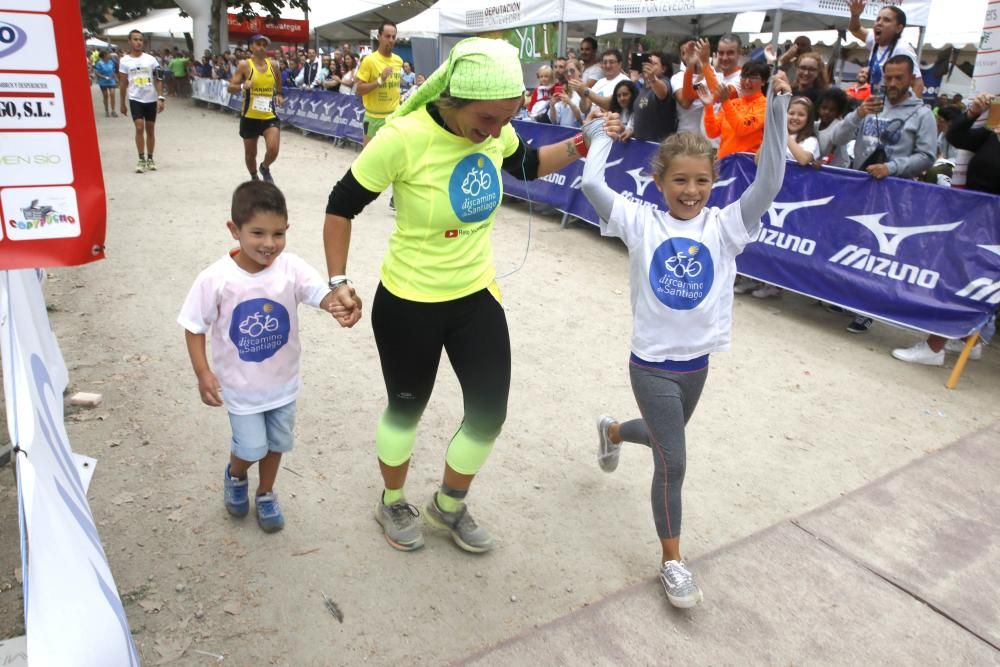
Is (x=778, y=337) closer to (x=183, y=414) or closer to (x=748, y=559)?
(x=748, y=559)

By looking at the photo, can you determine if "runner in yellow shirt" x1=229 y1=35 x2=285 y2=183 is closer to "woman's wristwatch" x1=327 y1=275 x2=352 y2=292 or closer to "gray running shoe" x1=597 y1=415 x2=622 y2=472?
"gray running shoe" x1=597 y1=415 x2=622 y2=472

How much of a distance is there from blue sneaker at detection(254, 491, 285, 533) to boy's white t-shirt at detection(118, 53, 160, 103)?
9.28m

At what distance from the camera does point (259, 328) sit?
2676mm

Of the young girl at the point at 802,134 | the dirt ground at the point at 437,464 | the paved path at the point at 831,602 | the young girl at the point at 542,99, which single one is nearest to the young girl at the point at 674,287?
the paved path at the point at 831,602

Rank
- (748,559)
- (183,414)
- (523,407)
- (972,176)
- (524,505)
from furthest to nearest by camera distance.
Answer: (972,176)
(523,407)
(183,414)
(524,505)
(748,559)

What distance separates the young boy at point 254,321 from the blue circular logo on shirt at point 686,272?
1.25 m

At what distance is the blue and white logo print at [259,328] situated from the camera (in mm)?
2639

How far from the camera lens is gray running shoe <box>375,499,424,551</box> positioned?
2930 mm

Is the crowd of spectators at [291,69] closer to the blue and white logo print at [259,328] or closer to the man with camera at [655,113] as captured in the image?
the man with camera at [655,113]

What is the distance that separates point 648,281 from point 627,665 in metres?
1.35

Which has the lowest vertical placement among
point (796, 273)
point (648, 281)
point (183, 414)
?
point (183, 414)

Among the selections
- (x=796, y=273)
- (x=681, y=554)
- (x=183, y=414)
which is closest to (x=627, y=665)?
(x=681, y=554)

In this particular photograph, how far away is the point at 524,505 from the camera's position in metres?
3.30

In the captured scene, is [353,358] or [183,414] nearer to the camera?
[183,414]
